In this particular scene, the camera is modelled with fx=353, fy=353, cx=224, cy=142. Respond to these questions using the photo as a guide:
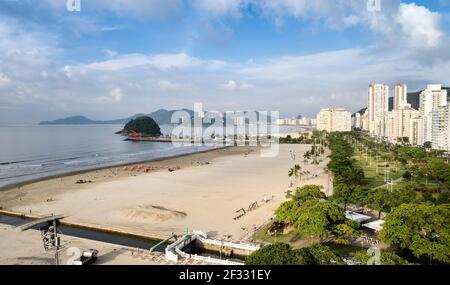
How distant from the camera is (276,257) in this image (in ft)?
40.0

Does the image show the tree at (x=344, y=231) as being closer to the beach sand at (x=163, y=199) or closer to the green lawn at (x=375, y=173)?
the beach sand at (x=163, y=199)

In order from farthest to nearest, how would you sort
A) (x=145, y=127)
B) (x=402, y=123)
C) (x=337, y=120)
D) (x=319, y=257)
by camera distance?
(x=337, y=120) < (x=145, y=127) < (x=402, y=123) < (x=319, y=257)

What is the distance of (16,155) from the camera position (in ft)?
212

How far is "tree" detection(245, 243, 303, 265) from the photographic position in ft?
39.5

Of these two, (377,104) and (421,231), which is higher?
(377,104)

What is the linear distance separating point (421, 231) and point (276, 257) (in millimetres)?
8704

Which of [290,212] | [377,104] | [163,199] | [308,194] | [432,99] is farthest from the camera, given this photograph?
[377,104]

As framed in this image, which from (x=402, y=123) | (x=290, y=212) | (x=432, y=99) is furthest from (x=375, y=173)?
(x=402, y=123)

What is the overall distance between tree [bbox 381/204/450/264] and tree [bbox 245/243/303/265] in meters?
6.34

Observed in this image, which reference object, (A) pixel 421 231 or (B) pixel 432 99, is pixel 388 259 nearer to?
(A) pixel 421 231

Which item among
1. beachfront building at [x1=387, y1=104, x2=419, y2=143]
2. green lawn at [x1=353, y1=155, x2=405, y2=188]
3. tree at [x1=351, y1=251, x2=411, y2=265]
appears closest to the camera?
tree at [x1=351, y1=251, x2=411, y2=265]

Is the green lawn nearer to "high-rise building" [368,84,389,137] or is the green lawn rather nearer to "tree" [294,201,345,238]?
"tree" [294,201,345,238]

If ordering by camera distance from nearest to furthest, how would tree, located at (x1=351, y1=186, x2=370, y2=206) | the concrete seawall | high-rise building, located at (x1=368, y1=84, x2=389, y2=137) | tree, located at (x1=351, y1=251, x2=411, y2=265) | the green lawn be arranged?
tree, located at (x1=351, y1=251, x2=411, y2=265) < the concrete seawall < tree, located at (x1=351, y1=186, x2=370, y2=206) < the green lawn < high-rise building, located at (x1=368, y1=84, x2=389, y2=137)

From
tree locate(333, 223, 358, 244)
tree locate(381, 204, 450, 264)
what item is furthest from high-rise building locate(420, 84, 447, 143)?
tree locate(381, 204, 450, 264)
